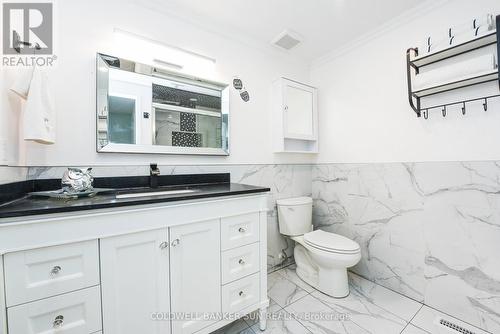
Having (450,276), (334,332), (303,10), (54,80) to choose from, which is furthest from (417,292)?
(54,80)

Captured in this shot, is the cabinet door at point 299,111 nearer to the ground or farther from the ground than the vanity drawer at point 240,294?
farther from the ground

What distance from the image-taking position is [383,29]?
5.77 feet

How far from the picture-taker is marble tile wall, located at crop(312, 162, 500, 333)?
130 cm

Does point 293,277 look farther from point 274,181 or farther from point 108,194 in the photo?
point 108,194

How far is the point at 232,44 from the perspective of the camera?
183cm

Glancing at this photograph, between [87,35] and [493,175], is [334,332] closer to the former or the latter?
[493,175]

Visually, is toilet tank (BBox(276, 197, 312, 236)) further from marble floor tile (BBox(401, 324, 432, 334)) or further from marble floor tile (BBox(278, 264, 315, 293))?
marble floor tile (BBox(401, 324, 432, 334))

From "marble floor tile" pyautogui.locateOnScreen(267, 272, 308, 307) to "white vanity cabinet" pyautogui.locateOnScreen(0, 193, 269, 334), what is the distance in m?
0.35

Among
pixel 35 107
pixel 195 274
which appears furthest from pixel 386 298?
pixel 35 107

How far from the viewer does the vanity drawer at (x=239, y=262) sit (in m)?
1.21

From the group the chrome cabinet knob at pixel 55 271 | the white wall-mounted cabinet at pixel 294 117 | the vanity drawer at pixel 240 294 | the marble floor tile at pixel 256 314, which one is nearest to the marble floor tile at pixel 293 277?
the marble floor tile at pixel 256 314

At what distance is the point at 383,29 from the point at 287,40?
0.80 m

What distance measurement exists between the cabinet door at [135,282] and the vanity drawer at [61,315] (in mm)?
38

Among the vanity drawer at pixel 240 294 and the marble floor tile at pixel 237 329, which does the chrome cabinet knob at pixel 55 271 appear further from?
the marble floor tile at pixel 237 329
